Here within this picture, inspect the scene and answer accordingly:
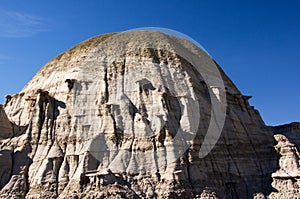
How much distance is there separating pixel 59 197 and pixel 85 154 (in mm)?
4620

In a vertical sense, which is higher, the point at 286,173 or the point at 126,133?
the point at 126,133

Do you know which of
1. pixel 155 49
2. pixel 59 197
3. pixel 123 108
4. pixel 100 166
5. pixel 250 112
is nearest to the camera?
pixel 59 197

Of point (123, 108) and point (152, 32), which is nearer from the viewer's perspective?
point (123, 108)

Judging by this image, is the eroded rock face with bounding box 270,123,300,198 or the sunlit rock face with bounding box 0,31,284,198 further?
the eroded rock face with bounding box 270,123,300,198

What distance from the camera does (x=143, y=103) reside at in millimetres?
37312

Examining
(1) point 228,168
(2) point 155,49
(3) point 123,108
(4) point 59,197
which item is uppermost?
(2) point 155,49

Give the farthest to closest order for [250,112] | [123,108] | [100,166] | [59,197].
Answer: [250,112]
[123,108]
[100,166]
[59,197]

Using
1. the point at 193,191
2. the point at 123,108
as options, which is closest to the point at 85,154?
the point at 123,108

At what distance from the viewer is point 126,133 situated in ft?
114

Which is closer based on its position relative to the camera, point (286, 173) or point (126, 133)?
point (126, 133)

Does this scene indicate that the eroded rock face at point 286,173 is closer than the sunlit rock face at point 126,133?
No

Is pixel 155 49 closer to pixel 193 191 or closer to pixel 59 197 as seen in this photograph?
pixel 193 191

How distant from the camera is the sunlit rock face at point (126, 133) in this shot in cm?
3170

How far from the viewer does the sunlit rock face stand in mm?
31703
